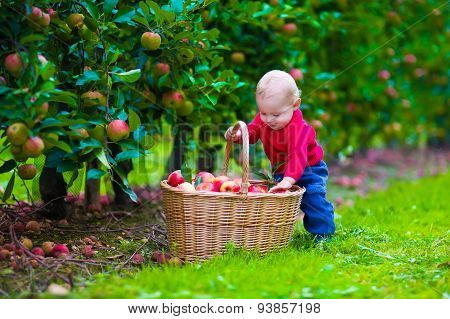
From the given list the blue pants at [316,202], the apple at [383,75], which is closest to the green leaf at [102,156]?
the blue pants at [316,202]

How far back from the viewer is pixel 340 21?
16.4 feet

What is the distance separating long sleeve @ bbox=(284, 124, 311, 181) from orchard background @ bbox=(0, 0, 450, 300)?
523 mm

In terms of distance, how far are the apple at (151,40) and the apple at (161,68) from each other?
14.1 inches

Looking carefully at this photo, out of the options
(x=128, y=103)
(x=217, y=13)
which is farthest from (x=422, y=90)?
(x=128, y=103)

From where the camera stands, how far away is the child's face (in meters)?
3.11

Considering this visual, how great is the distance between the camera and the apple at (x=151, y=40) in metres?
3.17

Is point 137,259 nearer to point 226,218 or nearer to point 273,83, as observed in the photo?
point 226,218

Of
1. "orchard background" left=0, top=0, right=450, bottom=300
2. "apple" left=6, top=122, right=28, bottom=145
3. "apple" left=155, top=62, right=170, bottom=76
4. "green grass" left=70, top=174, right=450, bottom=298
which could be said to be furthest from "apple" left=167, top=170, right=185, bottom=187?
"apple" left=6, top=122, right=28, bottom=145

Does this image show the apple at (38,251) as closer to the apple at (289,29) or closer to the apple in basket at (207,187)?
the apple in basket at (207,187)

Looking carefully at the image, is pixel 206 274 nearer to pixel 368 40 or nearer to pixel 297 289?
pixel 297 289

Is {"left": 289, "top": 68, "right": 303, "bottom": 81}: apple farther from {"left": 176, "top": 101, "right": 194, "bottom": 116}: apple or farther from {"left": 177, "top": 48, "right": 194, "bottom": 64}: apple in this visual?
{"left": 177, "top": 48, "right": 194, "bottom": 64}: apple

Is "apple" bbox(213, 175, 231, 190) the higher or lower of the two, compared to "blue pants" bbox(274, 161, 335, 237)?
higher

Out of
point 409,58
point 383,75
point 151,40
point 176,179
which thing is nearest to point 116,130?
point 176,179

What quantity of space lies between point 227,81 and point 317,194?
0.94m
